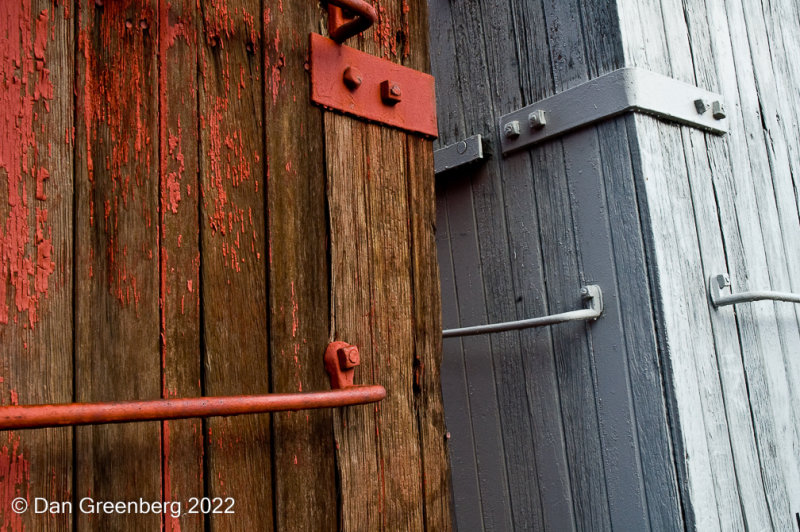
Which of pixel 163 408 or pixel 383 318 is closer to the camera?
pixel 163 408

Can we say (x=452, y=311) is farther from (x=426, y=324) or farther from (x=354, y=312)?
(x=354, y=312)

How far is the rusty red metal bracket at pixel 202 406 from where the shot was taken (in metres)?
0.74

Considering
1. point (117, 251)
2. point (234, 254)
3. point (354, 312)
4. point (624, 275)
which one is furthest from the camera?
point (624, 275)

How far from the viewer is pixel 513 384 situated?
2.36 meters

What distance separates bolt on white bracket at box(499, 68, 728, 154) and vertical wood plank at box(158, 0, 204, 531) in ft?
4.60

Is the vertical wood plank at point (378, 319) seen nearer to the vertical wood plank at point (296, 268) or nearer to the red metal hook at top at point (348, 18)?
the vertical wood plank at point (296, 268)

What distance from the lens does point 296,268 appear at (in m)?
1.12

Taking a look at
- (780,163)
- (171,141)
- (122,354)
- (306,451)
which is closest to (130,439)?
(122,354)

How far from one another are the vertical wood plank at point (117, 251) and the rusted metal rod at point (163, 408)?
0.37ft

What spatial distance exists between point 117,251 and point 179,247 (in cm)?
9

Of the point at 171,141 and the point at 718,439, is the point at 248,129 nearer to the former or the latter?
the point at 171,141

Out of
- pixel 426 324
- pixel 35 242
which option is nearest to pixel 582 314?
pixel 426 324

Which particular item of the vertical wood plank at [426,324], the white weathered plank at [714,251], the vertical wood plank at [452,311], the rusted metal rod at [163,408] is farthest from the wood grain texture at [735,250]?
the rusted metal rod at [163,408]

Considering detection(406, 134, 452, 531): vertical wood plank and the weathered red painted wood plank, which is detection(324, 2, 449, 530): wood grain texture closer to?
detection(406, 134, 452, 531): vertical wood plank
